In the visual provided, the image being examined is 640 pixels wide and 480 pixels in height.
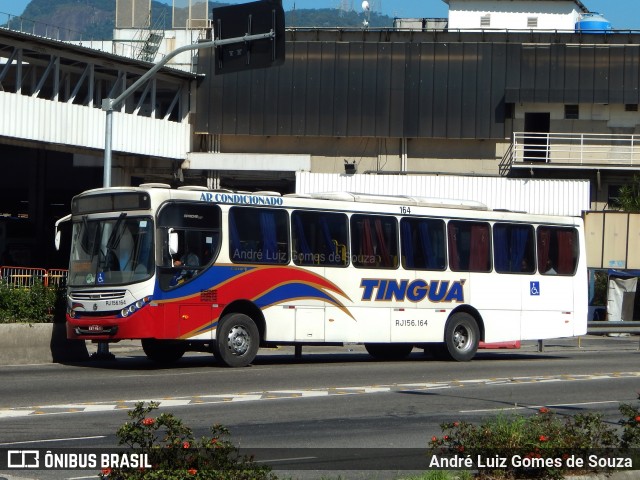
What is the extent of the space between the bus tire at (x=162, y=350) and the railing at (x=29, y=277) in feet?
8.28

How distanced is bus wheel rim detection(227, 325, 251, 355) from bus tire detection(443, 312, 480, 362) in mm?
5231

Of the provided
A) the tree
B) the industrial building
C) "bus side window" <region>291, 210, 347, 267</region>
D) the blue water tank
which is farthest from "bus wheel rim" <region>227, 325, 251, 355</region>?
the blue water tank

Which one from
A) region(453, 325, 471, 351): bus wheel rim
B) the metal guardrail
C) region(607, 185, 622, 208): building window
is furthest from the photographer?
region(607, 185, 622, 208): building window

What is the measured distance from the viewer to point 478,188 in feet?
161

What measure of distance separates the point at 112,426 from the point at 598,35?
4366 centimetres

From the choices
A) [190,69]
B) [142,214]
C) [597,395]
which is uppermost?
[190,69]

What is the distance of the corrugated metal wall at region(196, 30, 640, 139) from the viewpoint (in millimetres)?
50406

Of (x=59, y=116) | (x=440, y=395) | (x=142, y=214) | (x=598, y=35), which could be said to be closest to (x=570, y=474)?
(x=440, y=395)

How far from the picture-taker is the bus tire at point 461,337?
24266 millimetres

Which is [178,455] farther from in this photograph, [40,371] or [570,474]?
[40,371]

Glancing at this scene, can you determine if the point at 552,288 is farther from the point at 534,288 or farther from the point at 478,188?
the point at 478,188

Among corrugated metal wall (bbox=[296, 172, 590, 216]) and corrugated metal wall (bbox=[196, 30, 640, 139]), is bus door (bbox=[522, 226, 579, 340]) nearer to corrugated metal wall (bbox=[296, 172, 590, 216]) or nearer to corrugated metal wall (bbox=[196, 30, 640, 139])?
corrugated metal wall (bbox=[296, 172, 590, 216])

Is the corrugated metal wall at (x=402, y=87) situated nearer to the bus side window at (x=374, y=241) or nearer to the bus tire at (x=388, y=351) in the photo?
the bus tire at (x=388, y=351)

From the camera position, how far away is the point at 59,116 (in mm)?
41000
